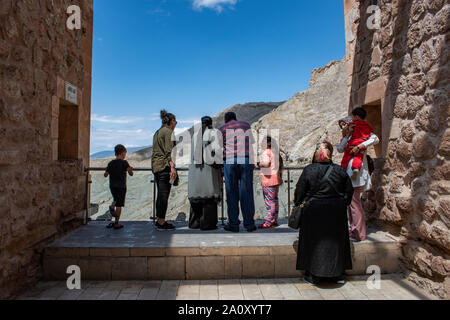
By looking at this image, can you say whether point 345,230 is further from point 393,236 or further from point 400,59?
point 400,59

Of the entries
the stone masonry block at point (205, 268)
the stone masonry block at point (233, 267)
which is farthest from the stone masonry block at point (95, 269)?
the stone masonry block at point (233, 267)

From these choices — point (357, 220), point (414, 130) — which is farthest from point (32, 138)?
point (414, 130)

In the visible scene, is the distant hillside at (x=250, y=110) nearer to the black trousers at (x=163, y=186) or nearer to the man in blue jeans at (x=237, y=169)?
the man in blue jeans at (x=237, y=169)

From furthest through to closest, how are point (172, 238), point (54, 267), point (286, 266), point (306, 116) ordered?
point (306, 116) → point (172, 238) → point (286, 266) → point (54, 267)

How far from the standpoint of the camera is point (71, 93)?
4.61 meters

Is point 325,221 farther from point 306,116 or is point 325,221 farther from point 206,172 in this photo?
point 306,116

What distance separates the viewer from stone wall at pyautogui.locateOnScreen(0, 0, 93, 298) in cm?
305

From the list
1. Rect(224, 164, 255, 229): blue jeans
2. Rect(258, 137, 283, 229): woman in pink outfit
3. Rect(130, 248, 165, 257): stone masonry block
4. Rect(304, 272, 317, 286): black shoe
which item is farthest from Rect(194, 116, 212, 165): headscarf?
Rect(304, 272, 317, 286): black shoe

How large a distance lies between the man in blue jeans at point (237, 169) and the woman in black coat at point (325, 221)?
4.01 ft

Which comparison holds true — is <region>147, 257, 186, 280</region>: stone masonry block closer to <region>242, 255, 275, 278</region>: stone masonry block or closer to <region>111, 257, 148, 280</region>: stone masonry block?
<region>111, 257, 148, 280</region>: stone masonry block

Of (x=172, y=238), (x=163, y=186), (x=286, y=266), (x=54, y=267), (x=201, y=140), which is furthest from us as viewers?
(x=201, y=140)

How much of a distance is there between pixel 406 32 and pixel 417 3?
0.34 metres

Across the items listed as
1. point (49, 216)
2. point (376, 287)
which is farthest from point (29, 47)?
point (376, 287)

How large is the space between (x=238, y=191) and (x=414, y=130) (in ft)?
7.97
